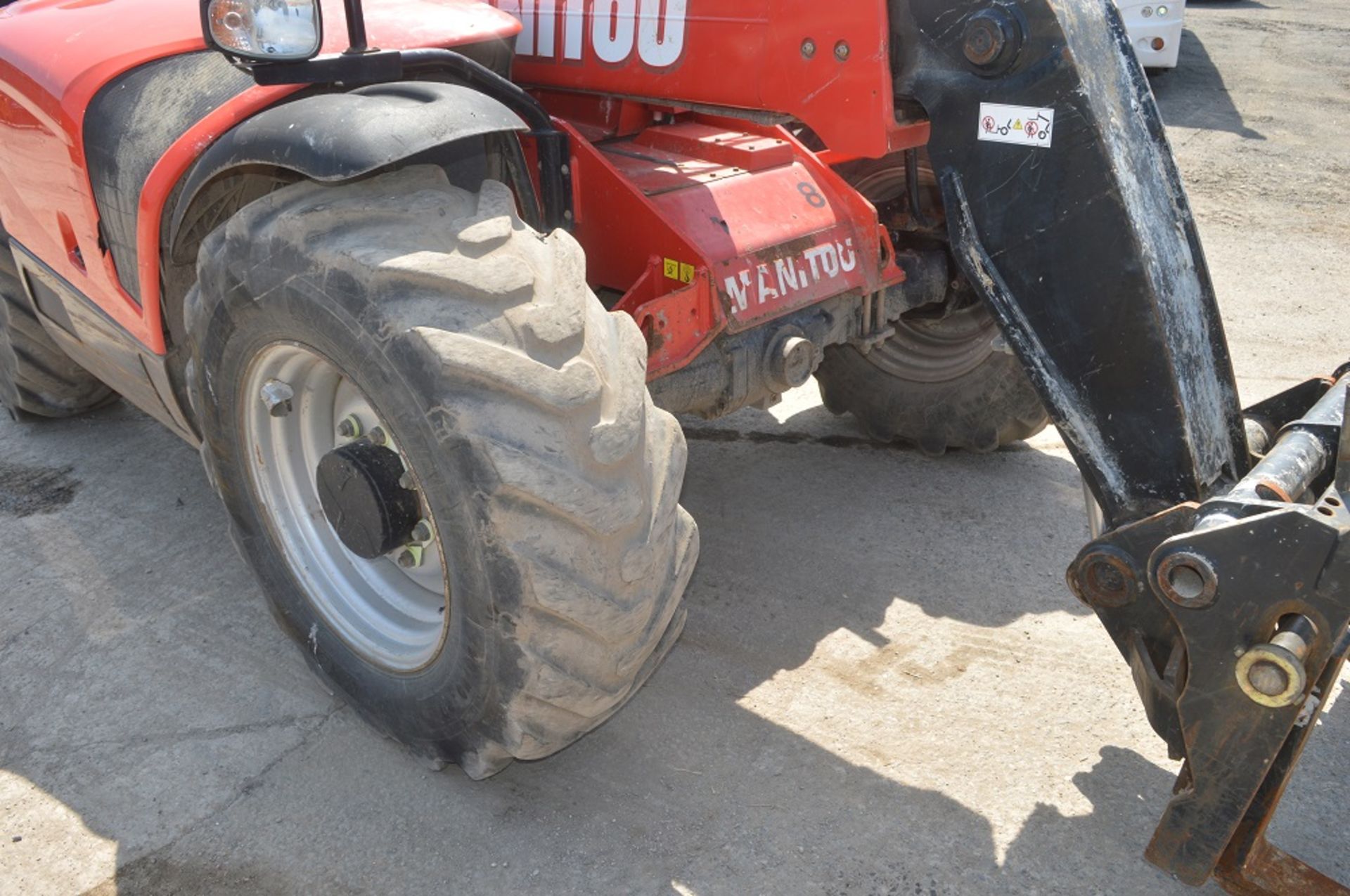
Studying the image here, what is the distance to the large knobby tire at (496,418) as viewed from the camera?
211 cm

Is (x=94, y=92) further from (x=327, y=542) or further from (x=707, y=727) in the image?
(x=707, y=727)

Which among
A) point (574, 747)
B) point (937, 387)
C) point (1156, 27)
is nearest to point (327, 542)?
point (574, 747)

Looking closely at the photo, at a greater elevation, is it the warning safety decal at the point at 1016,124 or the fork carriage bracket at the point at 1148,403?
the warning safety decal at the point at 1016,124

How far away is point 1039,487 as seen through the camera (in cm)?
414

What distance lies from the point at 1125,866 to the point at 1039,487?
181cm

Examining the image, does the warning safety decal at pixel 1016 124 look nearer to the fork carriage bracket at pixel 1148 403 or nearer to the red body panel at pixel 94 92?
the fork carriage bracket at pixel 1148 403

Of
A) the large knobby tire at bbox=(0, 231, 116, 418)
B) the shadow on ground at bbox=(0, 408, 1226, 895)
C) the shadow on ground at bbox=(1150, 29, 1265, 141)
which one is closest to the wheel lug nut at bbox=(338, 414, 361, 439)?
the shadow on ground at bbox=(0, 408, 1226, 895)

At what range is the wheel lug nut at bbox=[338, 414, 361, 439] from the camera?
2805 mm

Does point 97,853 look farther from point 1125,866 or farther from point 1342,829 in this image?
point 1342,829

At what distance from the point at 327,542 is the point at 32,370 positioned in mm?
2095

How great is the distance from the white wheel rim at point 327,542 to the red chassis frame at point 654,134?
1.36 feet

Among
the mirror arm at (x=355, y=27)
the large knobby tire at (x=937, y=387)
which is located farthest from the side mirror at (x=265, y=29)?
the large knobby tire at (x=937, y=387)

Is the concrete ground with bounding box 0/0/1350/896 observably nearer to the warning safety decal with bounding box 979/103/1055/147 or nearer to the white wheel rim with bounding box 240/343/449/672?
the white wheel rim with bounding box 240/343/449/672

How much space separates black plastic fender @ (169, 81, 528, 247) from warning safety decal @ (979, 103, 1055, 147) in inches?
35.6
